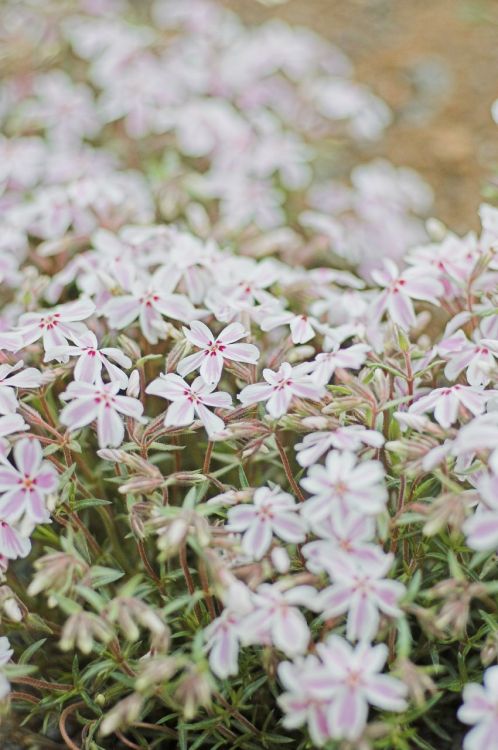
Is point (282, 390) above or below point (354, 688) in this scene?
above

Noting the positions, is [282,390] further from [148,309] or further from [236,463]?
[148,309]

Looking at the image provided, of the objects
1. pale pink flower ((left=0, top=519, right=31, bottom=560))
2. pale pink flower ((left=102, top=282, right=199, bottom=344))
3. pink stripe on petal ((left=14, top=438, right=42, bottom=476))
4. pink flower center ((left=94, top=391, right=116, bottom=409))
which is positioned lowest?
pale pink flower ((left=0, top=519, right=31, bottom=560))

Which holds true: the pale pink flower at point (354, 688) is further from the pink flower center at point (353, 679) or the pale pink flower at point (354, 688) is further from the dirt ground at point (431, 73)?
the dirt ground at point (431, 73)

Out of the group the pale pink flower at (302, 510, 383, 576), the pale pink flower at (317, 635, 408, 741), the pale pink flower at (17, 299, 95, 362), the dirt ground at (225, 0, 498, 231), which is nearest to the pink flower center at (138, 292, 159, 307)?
the pale pink flower at (17, 299, 95, 362)

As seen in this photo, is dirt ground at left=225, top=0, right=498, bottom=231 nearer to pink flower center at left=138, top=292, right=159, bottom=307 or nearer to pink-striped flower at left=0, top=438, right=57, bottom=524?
pink flower center at left=138, top=292, right=159, bottom=307

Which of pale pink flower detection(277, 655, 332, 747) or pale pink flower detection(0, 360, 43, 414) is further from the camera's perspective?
pale pink flower detection(0, 360, 43, 414)

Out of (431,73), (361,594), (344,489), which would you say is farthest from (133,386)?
(431,73)

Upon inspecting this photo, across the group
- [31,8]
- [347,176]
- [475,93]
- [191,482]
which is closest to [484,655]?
[191,482]
